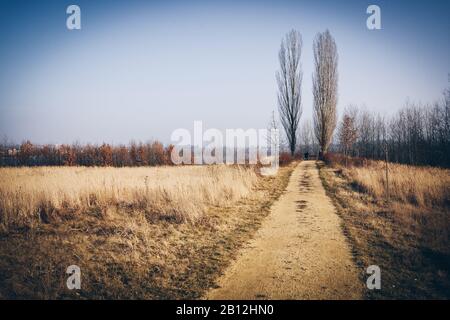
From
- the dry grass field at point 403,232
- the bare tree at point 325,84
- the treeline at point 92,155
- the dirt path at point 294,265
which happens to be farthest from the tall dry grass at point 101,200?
the treeline at point 92,155

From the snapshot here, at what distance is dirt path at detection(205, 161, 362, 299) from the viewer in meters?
3.41

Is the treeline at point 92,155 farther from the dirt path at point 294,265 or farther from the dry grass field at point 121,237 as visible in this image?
the dirt path at point 294,265

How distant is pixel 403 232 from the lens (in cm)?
568

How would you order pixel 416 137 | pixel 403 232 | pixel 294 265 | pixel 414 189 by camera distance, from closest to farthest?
pixel 294 265, pixel 403 232, pixel 414 189, pixel 416 137

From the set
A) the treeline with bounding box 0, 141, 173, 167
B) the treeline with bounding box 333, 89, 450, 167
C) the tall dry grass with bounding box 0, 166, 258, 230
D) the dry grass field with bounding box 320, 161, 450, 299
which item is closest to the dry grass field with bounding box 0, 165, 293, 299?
the tall dry grass with bounding box 0, 166, 258, 230

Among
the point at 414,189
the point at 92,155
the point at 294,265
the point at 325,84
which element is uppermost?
the point at 325,84

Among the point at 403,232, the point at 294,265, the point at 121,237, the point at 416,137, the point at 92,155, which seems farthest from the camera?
the point at 92,155

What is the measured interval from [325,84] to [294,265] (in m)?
28.8

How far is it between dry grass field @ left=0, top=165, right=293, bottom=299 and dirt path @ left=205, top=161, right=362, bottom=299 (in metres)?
0.37

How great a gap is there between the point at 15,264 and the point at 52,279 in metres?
1.08

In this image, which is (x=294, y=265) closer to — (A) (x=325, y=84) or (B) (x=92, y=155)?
(A) (x=325, y=84)

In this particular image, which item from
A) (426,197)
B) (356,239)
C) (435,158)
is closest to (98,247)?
(356,239)

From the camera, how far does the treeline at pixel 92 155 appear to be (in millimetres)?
43719

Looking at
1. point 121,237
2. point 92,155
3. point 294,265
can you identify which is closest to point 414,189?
point 294,265
